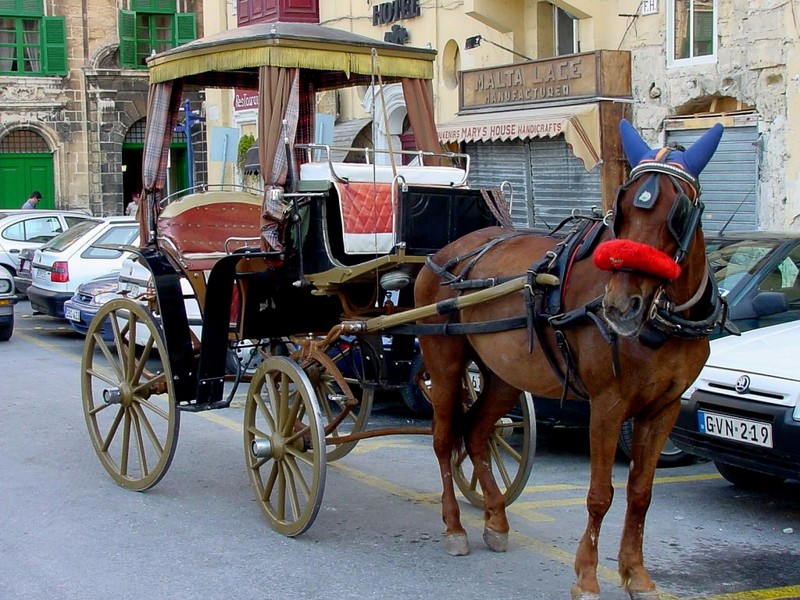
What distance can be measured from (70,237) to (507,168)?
6.37 meters

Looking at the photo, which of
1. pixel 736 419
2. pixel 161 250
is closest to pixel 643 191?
pixel 736 419

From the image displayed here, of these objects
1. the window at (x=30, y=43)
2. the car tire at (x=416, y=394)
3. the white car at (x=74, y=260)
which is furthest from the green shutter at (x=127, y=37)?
the car tire at (x=416, y=394)

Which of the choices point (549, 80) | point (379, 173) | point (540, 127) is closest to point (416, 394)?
point (379, 173)

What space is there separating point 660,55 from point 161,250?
28.9ft

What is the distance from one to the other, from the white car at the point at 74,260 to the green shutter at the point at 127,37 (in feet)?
56.9

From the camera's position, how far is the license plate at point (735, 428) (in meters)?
6.25

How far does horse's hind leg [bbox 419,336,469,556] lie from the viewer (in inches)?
231

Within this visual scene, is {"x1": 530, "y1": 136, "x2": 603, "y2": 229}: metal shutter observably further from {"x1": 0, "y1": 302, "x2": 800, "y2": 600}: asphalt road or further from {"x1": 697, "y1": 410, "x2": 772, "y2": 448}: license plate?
{"x1": 697, "y1": 410, "x2": 772, "y2": 448}: license plate

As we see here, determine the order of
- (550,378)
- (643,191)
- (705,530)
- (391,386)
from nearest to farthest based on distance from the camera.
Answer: (643,191) < (550,378) < (705,530) < (391,386)

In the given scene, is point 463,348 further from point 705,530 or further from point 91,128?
point 91,128

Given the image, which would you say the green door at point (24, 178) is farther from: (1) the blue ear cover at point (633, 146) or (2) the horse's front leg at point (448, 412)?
(1) the blue ear cover at point (633, 146)

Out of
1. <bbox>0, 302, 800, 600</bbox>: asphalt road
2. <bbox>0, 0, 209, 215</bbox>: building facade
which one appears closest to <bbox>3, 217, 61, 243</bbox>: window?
<bbox>0, 302, 800, 600</bbox>: asphalt road

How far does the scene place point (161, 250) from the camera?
7.68 m

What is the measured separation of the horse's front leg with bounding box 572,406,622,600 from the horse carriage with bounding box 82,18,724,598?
0.4 inches
